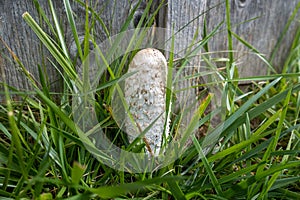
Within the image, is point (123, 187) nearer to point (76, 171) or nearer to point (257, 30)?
point (76, 171)

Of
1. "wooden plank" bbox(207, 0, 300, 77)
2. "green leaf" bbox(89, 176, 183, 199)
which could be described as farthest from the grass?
"wooden plank" bbox(207, 0, 300, 77)

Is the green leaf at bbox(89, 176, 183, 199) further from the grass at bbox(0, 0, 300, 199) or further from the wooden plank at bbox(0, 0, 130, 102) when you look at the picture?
the wooden plank at bbox(0, 0, 130, 102)

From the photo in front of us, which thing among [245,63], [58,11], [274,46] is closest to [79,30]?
[58,11]

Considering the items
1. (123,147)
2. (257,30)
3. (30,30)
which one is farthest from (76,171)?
(257,30)

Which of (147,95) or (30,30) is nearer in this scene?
(147,95)

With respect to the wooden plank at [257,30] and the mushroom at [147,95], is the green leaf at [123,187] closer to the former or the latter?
the mushroom at [147,95]

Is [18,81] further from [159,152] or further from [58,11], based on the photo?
[159,152]

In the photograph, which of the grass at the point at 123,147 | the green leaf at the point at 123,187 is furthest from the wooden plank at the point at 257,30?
the green leaf at the point at 123,187
